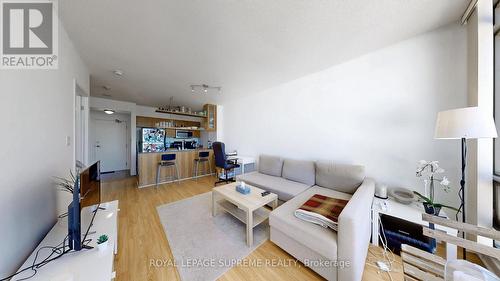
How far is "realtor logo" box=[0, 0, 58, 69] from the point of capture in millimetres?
927

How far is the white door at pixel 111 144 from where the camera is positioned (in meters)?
4.99

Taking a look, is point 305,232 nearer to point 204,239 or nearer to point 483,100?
point 204,239

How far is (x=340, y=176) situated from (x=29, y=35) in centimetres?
353

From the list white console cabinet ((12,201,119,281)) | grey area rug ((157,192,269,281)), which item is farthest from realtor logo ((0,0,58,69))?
grey area rug ((157,192,269,281))

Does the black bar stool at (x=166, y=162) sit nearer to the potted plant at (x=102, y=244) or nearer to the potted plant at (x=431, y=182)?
the potted plant at (x=102, y=244)

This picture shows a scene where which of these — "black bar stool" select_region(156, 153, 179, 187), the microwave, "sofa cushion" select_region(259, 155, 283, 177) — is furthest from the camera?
the microwave

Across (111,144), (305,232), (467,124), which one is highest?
(467,124)

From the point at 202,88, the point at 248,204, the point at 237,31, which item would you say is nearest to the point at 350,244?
the point at 248,204

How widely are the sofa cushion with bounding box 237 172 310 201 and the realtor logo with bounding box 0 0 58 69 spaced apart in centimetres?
270

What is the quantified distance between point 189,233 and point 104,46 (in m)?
2.63

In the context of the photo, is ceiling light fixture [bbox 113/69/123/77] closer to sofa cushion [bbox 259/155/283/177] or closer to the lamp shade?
sofa cushion [bbox 259/155/283/177]

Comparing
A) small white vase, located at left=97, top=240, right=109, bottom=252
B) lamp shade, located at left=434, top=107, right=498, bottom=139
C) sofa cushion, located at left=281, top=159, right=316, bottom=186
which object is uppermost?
lamp shade, located at left=434, top=107, right=498, bottom=139

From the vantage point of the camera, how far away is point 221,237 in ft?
6.14

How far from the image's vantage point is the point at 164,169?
412 centimetres
